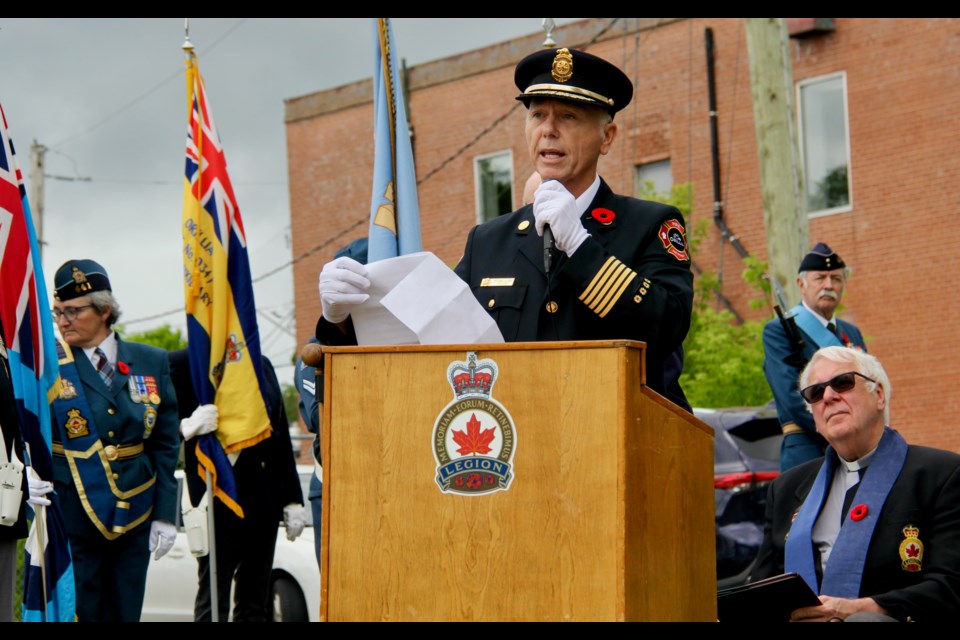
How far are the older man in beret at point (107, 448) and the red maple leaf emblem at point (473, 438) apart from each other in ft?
14.4

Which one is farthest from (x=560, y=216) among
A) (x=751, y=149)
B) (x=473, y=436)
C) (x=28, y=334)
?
(x=751, y=149)

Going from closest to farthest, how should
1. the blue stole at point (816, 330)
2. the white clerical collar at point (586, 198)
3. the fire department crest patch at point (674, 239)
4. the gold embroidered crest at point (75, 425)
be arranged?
the fire department crest patch at point (674, 239), the white clerical collar at point (586, 198), the gold embroidered crest at point (75, 425), the blue stole at point (816, 330)

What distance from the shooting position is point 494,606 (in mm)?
3209

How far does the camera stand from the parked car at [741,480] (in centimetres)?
943

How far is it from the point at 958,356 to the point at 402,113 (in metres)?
17.9

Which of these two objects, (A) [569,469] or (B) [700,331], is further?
(B) [700,331]

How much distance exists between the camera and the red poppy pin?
400 centimetres

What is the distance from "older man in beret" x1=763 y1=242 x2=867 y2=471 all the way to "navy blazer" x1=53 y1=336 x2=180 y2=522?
3341 millimetres

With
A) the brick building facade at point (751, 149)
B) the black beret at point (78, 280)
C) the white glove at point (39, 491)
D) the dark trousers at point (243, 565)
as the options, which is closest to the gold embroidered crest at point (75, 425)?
the black beret at point (78, 280)

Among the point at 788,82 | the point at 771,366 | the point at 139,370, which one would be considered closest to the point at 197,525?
the point at 139,370

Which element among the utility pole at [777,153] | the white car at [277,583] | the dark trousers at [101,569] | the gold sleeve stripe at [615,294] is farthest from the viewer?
the utility pole at [777,153]

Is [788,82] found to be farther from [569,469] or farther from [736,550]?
[569,469]

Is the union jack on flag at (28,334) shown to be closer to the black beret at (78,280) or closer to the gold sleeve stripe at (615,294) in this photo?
the black beret at (78,280)

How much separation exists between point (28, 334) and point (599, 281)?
2.51 m
